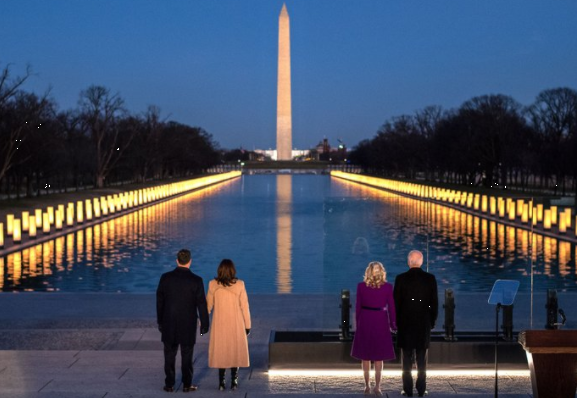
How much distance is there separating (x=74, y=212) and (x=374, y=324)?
3700 centimetres

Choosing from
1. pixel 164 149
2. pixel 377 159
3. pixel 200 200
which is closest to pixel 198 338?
pixel 200 200

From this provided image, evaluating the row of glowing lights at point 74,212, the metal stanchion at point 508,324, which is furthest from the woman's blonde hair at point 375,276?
the row of glowing lights at point 74,212

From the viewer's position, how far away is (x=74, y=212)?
44.3 meters

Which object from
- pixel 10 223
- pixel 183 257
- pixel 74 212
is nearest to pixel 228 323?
pixel 183 257

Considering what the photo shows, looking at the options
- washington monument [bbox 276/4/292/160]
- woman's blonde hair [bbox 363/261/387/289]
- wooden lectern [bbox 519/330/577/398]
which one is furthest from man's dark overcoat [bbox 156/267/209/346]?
washington monument [bbox 276/4/292/160]

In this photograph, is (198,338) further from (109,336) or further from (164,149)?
(164,149)

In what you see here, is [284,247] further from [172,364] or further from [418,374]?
[418,374]

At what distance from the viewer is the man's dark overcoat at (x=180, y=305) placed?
934 cm

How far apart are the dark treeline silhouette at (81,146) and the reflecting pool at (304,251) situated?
54.7 ft

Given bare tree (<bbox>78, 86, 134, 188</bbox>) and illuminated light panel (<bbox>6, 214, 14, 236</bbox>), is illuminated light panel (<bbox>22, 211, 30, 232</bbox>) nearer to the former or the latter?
illuminated light panel (<bbox>6, 214, 14, 236</bbox>)

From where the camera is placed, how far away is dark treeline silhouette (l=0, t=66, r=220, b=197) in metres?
53.9

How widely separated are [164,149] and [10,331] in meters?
90.0

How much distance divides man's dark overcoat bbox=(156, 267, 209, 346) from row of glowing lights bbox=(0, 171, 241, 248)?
19.1 meters

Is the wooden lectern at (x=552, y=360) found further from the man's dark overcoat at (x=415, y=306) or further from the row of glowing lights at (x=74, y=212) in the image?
the row of glowing lights at (x=74, y=212)
